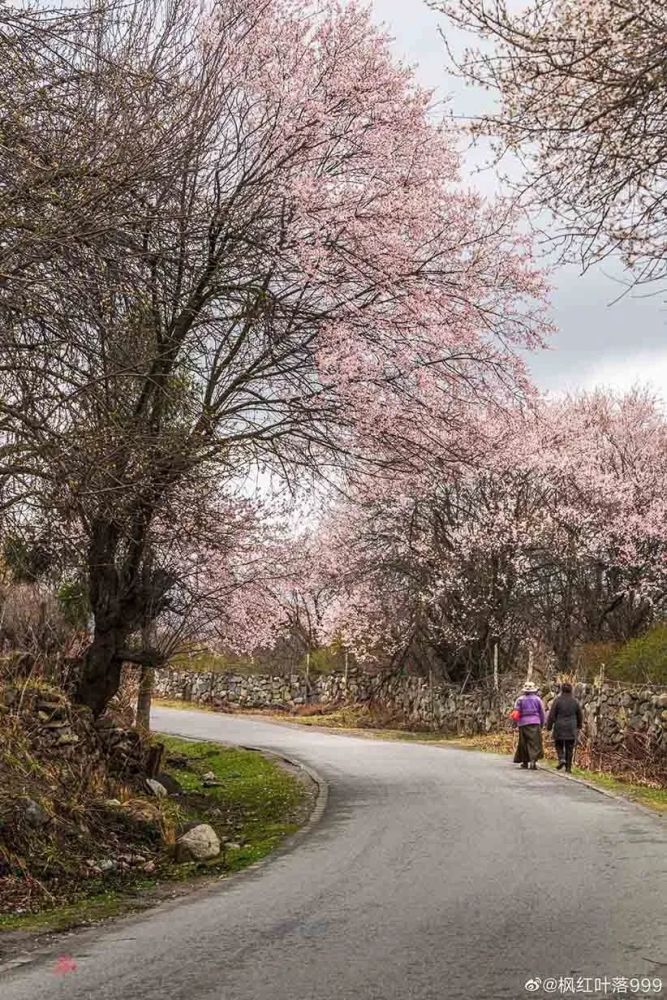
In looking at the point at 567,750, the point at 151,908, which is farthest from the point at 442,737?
the point at 151,908

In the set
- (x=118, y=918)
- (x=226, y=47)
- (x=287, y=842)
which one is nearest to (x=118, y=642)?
(x=287, y=842)

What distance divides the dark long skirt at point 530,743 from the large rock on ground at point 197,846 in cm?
932

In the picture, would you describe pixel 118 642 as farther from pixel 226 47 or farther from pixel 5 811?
pixel 226 47

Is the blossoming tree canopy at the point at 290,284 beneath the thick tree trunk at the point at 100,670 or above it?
above

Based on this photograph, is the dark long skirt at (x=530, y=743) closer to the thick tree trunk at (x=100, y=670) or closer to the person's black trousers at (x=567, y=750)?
the person's black trousers at (x=567, y=750)

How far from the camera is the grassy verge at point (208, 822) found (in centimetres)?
884

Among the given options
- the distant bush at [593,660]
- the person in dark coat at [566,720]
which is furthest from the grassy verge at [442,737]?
the distant bush at [593,660]

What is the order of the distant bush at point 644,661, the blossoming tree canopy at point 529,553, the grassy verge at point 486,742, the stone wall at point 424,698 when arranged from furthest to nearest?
the blossoming tree canopy at point 529,553 < the distant bush at point 644,661 < the stone wall at point 424,698 < the grassy verge at point 486,742

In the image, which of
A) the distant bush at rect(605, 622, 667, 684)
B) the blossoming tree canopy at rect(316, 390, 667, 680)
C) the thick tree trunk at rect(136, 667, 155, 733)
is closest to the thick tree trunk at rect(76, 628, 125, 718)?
the thick tree trunk at rect(136, 667, 155, 733)

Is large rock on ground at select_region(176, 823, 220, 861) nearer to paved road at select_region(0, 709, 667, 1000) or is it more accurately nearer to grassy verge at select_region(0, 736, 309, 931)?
grassy verge at select_region(0, 736, 309, 931)

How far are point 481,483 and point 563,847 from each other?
19.2m

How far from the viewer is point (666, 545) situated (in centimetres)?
2897

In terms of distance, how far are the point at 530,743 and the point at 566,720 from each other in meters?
0.91

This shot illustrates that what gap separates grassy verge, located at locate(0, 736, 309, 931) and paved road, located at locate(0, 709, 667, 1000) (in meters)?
0.54
